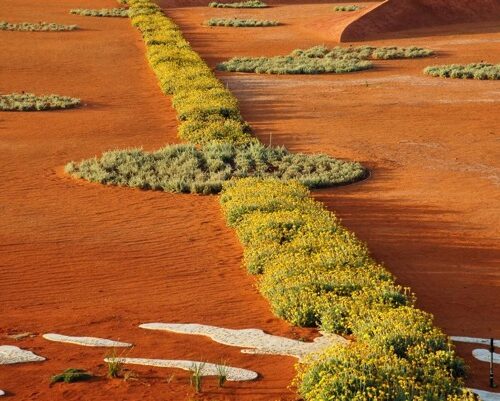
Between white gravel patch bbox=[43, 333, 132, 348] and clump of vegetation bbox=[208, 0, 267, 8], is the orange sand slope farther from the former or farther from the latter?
white gravel patch bbox=[43, 333, 132, 348]

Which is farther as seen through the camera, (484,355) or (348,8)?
(348,8)

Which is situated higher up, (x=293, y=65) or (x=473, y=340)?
(x=293, y=65)

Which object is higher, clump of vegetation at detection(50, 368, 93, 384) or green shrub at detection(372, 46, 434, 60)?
green shrub at detection(372, 46, 434, 60)

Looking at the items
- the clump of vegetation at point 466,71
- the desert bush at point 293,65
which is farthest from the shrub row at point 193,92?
the clump of vegetation at point 466,71

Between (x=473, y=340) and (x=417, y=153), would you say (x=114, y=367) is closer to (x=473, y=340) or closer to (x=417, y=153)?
(x=473, y=340)

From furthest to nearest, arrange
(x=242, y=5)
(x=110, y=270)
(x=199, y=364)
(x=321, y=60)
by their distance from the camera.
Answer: (x=242, y=5) < (x=321, y=60) < (x=110, y=270) < (x=199, y=364)

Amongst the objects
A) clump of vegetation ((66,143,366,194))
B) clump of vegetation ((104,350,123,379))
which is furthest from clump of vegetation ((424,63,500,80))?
clump of vegetation ((104,350,123,379))

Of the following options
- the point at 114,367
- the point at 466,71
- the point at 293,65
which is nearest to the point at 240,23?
the point at 293,65
